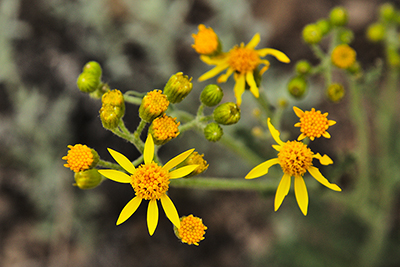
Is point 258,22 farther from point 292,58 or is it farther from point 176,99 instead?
point 176,99

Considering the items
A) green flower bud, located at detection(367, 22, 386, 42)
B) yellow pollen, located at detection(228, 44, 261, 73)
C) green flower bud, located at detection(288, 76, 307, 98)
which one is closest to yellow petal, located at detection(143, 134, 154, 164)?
yellow pollen, located at detection(228, 44, 261, 73)

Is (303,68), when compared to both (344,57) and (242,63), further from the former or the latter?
(242,63)

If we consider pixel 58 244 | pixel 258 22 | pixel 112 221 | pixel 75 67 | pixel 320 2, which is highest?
pixel 320 2

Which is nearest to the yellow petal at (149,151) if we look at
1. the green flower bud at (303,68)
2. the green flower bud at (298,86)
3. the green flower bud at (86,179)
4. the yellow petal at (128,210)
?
the yellow petal at (128,210)

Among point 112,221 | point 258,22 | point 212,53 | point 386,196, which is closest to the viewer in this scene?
point 212,53

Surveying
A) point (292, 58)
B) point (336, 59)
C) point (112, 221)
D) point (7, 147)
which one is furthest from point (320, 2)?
point (7, 147)

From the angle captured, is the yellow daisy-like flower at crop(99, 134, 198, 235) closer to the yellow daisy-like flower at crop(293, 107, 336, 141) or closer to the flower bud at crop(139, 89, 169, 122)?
the flower bud at crop(139, 89, 169, 122)
